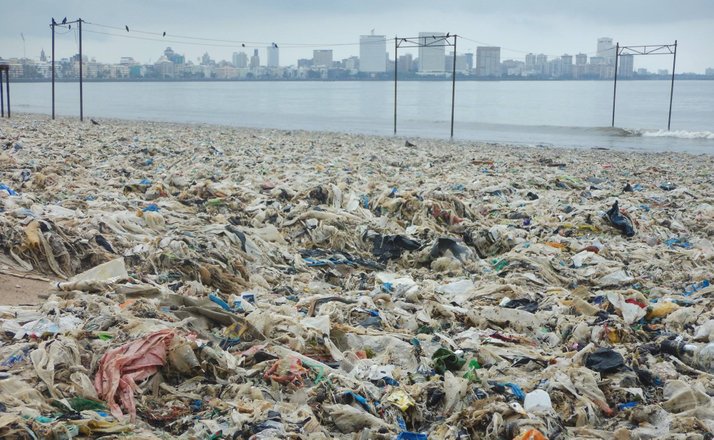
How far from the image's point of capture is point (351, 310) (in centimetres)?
741

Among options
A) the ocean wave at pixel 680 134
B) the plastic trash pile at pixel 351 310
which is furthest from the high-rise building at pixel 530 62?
the plastic trash pile at pixel 351 310

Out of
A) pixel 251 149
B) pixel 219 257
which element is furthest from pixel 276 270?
pixel 251 149

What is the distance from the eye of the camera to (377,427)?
4.88 m

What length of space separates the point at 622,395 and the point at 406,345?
6.11ft

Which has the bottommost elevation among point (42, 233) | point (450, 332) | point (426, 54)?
point (450, 332)

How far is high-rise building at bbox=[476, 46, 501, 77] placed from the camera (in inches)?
5191

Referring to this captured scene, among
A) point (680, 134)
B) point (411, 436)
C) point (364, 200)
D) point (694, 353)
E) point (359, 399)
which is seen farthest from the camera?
point (680, 134)

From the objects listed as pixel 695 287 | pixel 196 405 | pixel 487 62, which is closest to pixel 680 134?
pixel 695 287

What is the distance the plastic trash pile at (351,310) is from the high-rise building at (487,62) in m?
121

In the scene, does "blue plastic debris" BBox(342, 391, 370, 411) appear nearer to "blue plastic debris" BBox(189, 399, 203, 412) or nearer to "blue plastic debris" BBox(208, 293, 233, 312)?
"blue plastic debris" BBox(189, 399, 203, 412)

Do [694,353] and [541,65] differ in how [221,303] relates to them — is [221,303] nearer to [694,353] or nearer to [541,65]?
[694,353]

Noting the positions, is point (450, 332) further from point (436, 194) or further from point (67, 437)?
point (436, 194)

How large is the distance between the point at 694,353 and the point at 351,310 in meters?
3.23

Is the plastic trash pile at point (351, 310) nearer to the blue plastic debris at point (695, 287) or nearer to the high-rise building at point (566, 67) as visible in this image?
the blue plastic debris at point (695, 287)
